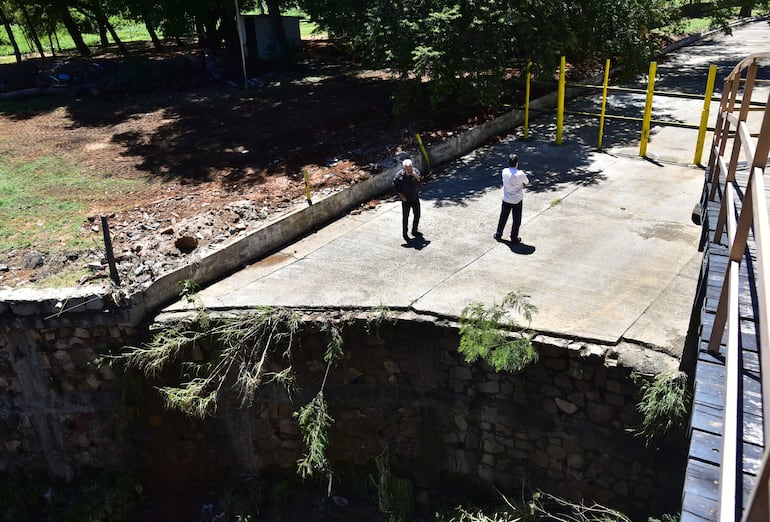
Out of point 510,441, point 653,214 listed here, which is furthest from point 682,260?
point 510,441

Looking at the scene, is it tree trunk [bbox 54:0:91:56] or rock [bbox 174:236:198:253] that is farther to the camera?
tree trunk [bbox 54:0:91:56]

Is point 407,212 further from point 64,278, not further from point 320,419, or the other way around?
point 64,278

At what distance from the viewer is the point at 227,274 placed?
384 inches

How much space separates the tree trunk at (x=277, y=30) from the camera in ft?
66.9

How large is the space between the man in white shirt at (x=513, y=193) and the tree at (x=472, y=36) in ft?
12.7

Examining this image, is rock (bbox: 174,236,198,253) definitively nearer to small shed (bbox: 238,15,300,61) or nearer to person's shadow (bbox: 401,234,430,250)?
person's shadow (bbox: 401,234,430,250)

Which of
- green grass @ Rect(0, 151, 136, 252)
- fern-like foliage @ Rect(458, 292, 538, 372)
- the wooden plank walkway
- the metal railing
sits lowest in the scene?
fern-like foliage @ Rect(458, 292, 538, 372)

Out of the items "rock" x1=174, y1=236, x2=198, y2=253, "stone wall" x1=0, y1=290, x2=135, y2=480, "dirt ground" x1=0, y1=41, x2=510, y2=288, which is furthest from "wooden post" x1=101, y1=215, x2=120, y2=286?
"rock" x1=174, y1=236, x2=198, y2=253

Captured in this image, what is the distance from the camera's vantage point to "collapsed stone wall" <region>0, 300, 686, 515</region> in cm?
754

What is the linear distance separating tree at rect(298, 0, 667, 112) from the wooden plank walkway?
9.34 meters

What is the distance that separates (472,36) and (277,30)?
9.44 metres

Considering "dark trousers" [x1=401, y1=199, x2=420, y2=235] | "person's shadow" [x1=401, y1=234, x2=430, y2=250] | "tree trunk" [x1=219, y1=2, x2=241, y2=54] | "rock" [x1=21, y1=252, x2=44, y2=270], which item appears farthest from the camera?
"tree trunk" [x1=219, y1=2, x2=241, y2=54]

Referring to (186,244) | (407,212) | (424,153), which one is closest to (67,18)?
(424,153)

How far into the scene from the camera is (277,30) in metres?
20.8
